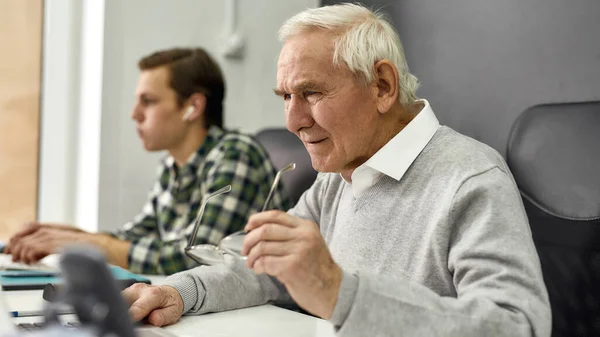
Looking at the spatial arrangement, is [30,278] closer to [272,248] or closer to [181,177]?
[181,177]

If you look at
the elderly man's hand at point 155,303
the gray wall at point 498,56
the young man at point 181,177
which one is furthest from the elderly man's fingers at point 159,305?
the gray wall at point 498,56

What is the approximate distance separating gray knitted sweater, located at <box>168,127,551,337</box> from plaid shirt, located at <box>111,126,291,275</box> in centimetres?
43

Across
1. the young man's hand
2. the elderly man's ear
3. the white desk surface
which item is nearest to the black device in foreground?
the white desk surface

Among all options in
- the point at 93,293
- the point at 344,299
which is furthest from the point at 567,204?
the point at 93,293

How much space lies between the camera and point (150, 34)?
2.59 m

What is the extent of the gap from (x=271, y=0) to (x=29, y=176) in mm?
1149

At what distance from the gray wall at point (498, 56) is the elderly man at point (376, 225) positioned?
529mm

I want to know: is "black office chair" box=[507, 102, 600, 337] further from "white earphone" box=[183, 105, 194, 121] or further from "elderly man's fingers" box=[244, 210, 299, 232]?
"white earphone" box=[183, 105, 194, 121]

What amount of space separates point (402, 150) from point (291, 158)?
34.1 inches

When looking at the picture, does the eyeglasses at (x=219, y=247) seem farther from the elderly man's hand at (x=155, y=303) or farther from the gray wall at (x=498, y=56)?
the gray wall at (x=498, y=56)

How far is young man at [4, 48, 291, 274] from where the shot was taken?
70.4 inches

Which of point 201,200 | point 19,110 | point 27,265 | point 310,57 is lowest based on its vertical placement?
point 27,265

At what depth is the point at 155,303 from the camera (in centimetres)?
112

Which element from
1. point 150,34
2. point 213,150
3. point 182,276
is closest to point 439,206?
point 182,276
